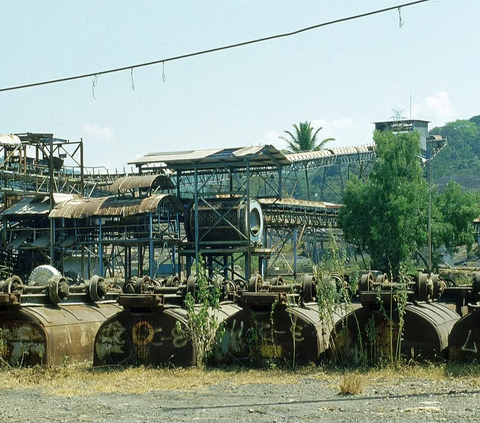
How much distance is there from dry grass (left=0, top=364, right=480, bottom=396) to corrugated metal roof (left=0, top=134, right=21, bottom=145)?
2909 cm

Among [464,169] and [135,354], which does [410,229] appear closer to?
[135,354]

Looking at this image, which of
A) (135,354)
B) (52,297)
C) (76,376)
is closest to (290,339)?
(135,354)

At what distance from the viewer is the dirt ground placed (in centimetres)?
1053

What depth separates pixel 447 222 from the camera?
1960 inches

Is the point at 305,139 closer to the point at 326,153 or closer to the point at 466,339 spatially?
the point at 326,153

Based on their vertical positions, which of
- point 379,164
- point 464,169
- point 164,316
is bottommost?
point 164,316

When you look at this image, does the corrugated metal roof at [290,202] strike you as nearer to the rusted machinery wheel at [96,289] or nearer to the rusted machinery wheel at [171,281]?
the rusted machinery wheel at [171,281]

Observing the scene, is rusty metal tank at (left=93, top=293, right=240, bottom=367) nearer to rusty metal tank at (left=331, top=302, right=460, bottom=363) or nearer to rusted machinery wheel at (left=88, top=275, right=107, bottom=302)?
rusted machinery wheel at (left=88, top=275, right=107, bottom=302)

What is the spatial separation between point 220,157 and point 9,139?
13.7 metres

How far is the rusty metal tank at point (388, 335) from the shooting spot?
15.1 m

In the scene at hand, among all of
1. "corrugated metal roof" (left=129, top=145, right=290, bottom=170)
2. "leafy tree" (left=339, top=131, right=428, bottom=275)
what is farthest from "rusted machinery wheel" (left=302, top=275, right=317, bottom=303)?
"leafy tree" (left=339, top=131, right=428, bottom=275)

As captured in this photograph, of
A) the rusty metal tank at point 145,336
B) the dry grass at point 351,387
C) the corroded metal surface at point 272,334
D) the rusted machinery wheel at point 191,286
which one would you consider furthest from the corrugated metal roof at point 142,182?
the dry grass at point 351,387

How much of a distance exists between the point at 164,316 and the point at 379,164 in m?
34.4

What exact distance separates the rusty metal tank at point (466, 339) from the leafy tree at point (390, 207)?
1229 inches
